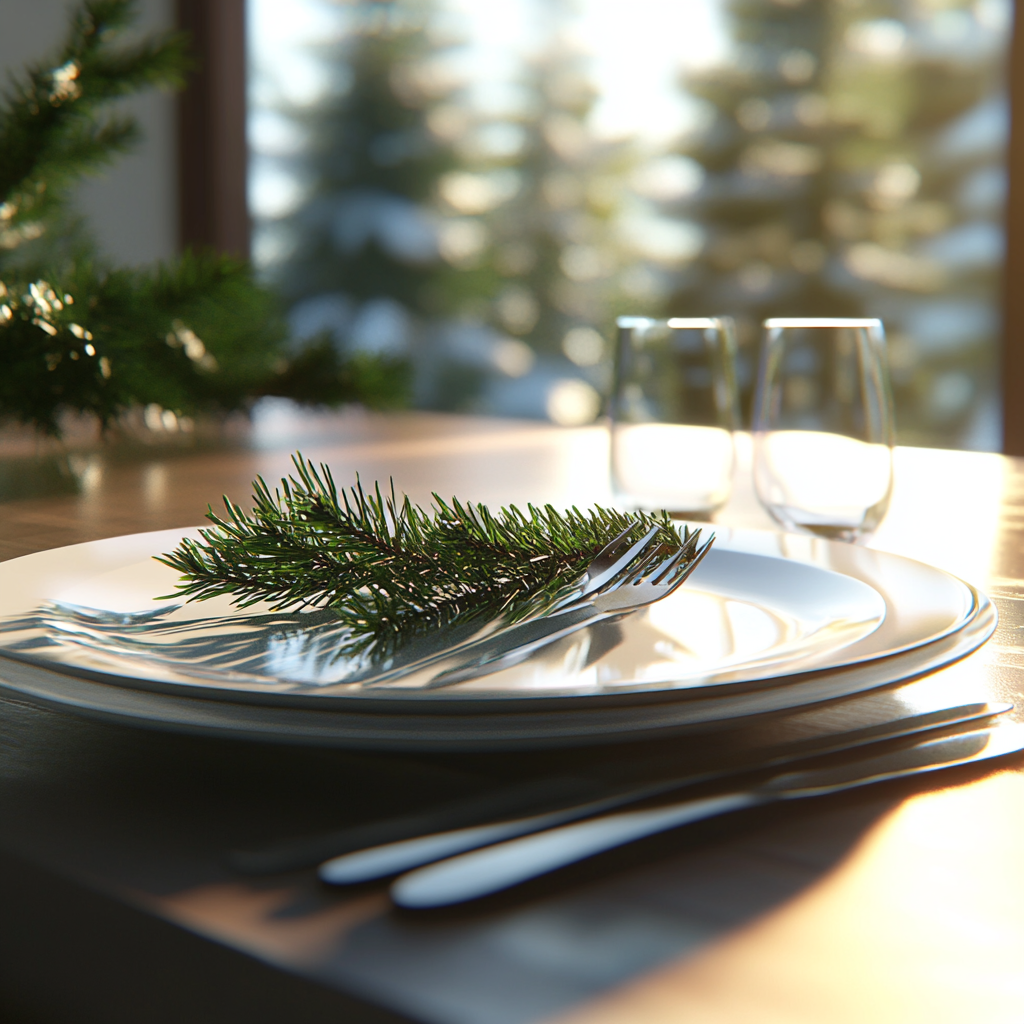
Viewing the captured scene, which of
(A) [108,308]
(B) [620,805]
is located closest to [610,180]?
(A) [108,308]

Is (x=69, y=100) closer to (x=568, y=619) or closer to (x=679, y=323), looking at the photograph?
(x=679, y=323)

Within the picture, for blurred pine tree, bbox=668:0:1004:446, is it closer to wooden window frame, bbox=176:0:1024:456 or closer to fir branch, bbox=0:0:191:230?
wooden window frame, bbox=176:0:1024:456

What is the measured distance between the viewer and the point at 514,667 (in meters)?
0.32

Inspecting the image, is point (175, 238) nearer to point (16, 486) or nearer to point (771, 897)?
point (16, 486)

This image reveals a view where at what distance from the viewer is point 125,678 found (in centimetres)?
28

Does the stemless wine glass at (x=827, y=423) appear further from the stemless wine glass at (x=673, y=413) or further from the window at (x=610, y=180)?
the window at (x=610, y=180)

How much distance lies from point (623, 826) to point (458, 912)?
42 millimetres

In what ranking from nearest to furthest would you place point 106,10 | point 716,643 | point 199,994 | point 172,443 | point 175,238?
point 199,994, point 716,643, point 106,10, point 172,443, point 175,238

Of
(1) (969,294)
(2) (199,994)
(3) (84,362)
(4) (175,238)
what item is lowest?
(2) (199,994)

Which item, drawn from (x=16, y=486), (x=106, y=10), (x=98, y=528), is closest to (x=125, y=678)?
(x=98, y=528)

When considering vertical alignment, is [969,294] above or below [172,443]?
above

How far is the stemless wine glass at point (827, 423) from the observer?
54 centimetres

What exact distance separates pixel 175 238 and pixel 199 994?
2.90 meters

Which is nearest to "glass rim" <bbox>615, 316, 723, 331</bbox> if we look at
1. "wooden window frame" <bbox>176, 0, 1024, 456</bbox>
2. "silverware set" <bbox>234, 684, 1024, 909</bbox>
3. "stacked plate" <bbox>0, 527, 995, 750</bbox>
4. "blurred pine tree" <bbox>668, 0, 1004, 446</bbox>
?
"stacked plate" <bbox>0, 527, 995, 750</bbox>
